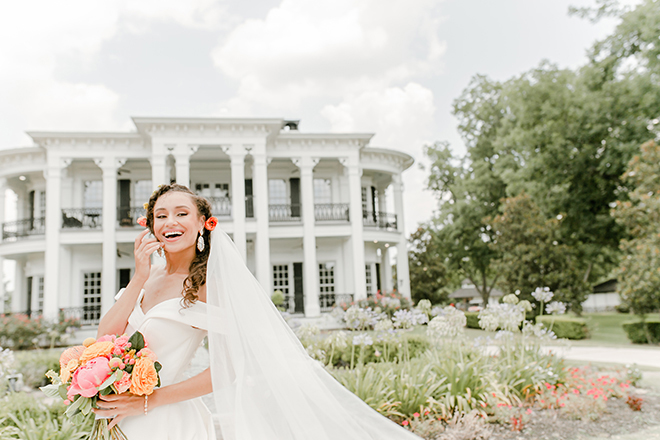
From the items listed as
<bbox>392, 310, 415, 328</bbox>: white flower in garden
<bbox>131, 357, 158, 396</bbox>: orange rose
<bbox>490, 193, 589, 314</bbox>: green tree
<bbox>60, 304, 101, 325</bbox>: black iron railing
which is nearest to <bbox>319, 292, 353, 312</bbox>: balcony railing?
<bbox>490, 193, 589, 314</bbox>: green tree

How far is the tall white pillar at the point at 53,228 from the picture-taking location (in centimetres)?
1741

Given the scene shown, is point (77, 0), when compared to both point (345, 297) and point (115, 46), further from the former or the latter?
point (345, 297)

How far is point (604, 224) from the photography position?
19812mm

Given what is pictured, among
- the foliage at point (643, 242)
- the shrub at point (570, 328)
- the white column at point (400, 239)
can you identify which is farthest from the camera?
the white column at point (400, 239)

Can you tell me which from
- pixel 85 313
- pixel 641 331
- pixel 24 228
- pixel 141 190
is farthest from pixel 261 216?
pixel 641 331

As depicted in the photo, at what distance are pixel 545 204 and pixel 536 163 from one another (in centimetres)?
194

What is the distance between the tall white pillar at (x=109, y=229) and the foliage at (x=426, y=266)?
16.1m

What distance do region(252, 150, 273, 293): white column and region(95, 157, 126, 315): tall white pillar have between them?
5.50 meters

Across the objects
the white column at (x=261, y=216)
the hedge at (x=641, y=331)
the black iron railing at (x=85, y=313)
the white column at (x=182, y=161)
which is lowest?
the hedge at (x=641, y=331)

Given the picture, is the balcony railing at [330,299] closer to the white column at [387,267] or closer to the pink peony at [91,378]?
the white column at [387,267]

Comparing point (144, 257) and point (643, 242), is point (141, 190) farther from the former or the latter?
point (144, 257)

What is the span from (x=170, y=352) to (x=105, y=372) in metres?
0.34

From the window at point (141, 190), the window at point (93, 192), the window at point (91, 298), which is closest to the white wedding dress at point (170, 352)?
the window at point (91, 298)

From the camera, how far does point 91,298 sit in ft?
63.2
